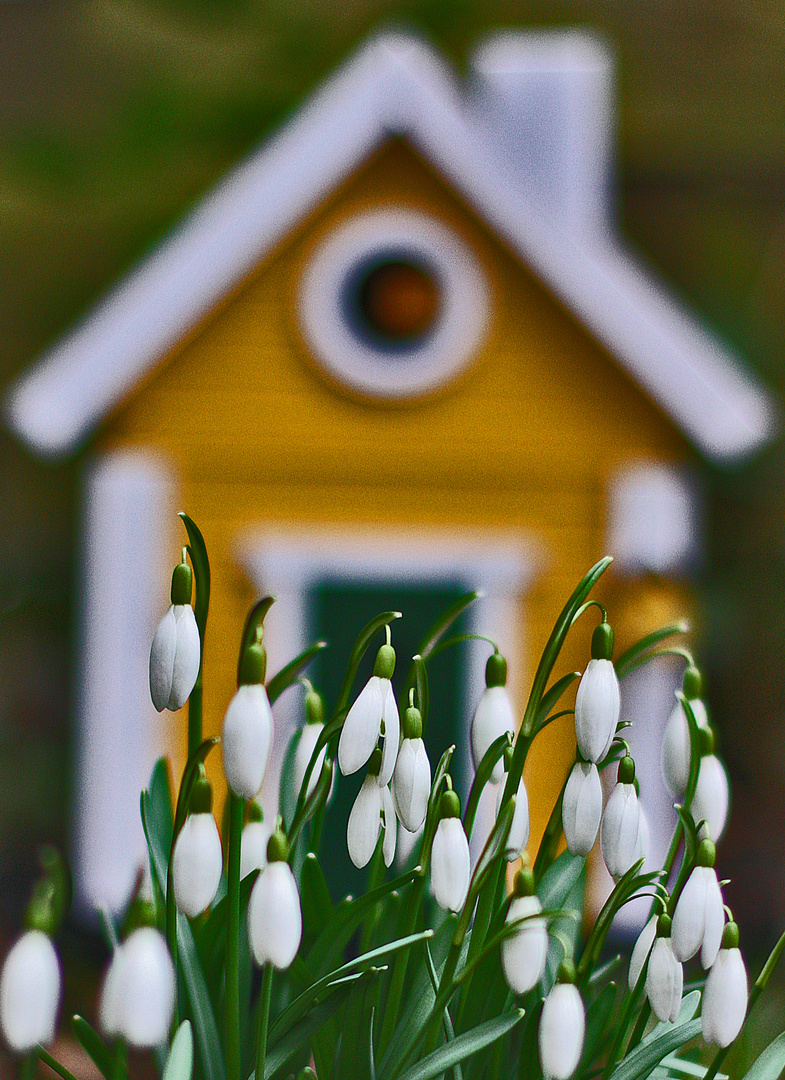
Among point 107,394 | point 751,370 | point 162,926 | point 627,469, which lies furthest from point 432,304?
point 162,926

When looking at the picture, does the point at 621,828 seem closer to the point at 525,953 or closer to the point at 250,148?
the point at 525,953

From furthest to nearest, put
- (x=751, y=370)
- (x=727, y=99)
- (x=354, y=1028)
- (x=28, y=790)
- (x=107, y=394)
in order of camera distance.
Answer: (x=727, y=99), (x=751, y=370), (x=28, y=790), (x=107, y=394), (x=354, y=1028)

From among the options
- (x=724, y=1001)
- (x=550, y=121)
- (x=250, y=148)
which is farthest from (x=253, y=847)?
(x=250, y=148)

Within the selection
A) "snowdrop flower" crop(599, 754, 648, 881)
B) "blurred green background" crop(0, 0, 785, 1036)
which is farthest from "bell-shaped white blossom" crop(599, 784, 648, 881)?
"blurred green background" crop(0, 0, 785, 1036)

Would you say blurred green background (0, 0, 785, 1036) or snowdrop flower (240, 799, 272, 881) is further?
blurred green background (0, 0, 785, 1036)

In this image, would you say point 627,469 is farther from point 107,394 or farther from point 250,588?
point 107,394

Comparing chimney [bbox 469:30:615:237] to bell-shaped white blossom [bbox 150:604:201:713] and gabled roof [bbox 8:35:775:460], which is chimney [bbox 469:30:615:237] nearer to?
gabled roof [bbox 8:35:775:460]
